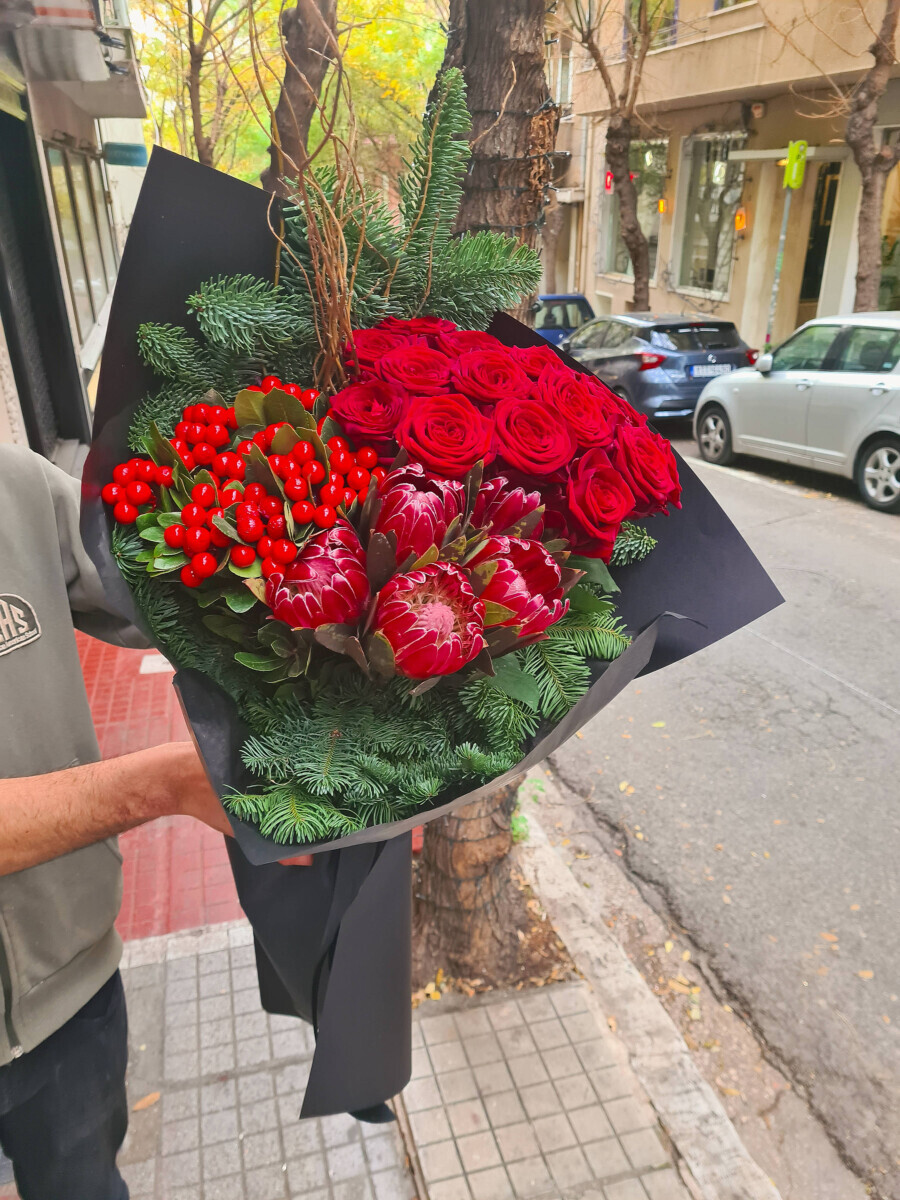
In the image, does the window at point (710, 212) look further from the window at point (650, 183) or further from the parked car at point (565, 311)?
the parked car at point (565, 311)

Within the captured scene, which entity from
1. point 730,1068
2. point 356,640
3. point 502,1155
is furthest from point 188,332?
point 730,1068

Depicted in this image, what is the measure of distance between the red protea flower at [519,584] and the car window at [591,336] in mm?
11243

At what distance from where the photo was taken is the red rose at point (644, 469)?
1108mm

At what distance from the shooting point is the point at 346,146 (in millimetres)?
1140

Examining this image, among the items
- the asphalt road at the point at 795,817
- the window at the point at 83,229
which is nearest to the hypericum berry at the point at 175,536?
the asphalt road at the point at 795,817

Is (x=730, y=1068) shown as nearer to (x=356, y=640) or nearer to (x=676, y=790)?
(x=676, y=790)

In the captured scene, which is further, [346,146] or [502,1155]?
[502,1155]

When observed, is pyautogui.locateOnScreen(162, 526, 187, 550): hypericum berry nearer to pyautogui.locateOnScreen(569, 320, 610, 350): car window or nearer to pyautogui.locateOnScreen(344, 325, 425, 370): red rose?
pyautogui.locateOnScreen(344, 325, 425, 370): red rose

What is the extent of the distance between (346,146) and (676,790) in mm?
3566

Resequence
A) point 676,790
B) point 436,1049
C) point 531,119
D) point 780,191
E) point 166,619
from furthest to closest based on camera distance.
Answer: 1. point 780,191
2. point 676,790
3. point 436,1049
4. point 531,119
5. point 166,619

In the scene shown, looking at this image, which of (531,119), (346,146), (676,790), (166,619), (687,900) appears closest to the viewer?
(166,619)

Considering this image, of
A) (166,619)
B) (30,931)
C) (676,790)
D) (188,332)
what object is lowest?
(676,790)

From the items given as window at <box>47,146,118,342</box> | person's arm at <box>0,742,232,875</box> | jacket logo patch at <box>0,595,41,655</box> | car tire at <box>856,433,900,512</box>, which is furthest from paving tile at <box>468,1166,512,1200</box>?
window at <box>47,146,118,342</box>

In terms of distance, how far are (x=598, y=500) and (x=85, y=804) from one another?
807 millimetres
